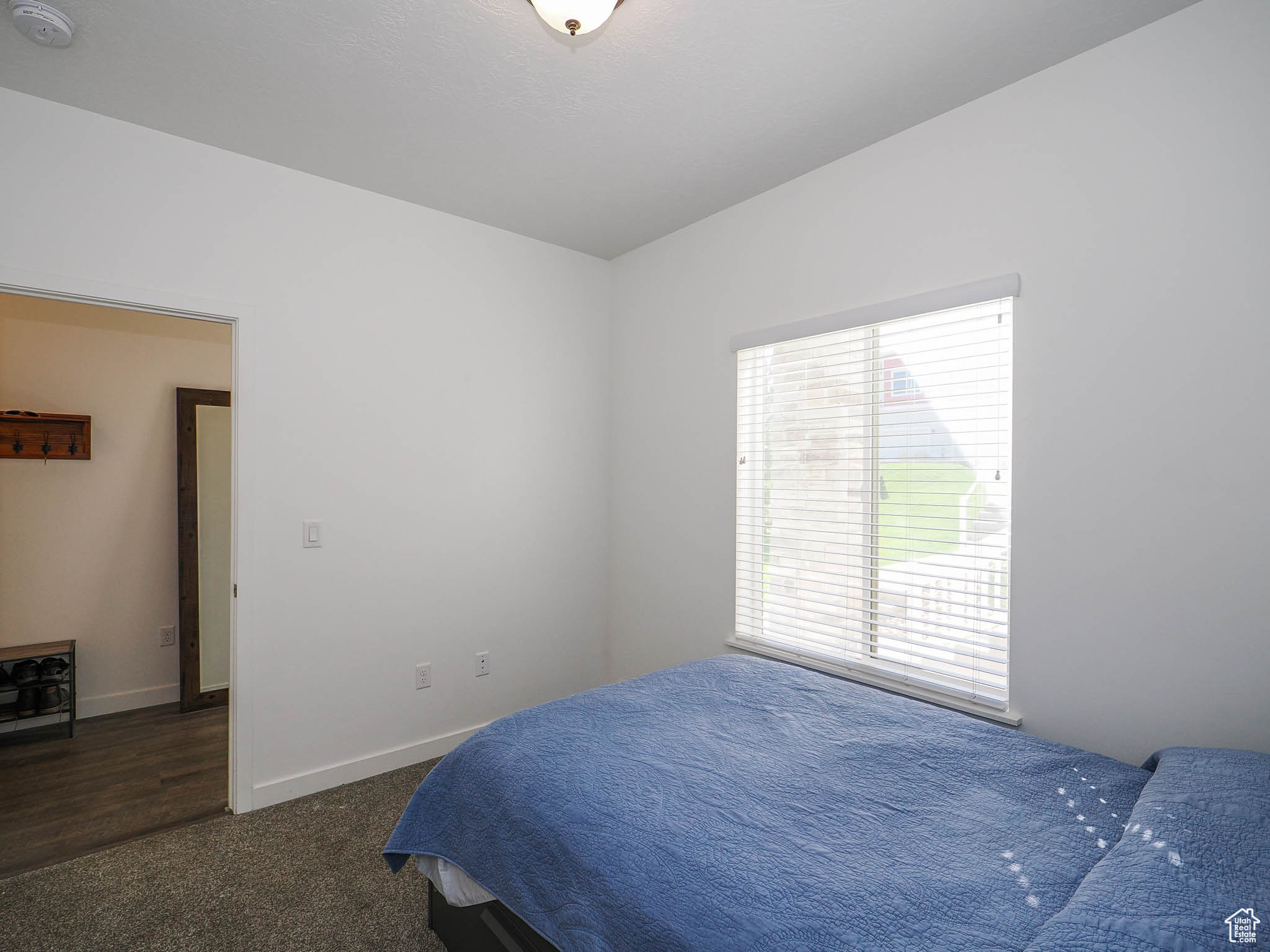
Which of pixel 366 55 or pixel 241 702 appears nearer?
pixel 366 55

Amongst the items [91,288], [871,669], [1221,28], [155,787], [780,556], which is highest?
[1221,28]

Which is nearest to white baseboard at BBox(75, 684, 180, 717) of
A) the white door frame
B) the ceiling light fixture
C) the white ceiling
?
the white door frame

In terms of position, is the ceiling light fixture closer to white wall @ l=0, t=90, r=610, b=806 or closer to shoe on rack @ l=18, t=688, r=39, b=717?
white wall @ l=0, t=90, r=610, b=806

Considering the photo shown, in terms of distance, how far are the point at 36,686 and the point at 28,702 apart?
84 millimetres

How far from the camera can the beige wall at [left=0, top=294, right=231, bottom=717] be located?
11.3ft

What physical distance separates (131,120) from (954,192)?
10.3 ft

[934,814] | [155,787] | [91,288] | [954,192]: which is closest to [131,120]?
[91,288]

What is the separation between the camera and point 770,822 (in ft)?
4.45

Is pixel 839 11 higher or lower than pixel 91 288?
higher

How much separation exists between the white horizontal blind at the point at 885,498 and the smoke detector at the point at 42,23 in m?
2.67

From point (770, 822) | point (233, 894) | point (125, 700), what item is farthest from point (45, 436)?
point (770, 822)

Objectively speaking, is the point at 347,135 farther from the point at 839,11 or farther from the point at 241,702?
the point at 241,702

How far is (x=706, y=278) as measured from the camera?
3.21 meters

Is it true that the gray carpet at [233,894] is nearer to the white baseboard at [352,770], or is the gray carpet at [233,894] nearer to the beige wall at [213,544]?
the white baseboard at [352,770]
